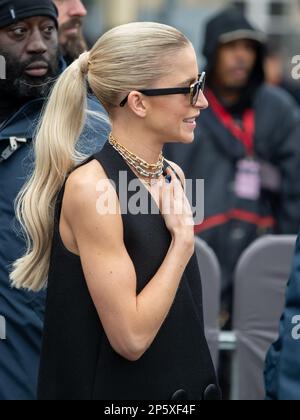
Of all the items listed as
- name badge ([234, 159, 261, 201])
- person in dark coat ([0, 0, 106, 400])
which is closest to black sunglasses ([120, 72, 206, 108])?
person in dark coat ([0, 0, 106, 400])

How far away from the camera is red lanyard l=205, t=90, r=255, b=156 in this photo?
17.4 ft

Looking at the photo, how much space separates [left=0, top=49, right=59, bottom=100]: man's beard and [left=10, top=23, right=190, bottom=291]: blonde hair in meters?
0.54

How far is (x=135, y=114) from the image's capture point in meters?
2.69

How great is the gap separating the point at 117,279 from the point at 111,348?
0.58ft

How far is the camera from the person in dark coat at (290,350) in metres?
2.62

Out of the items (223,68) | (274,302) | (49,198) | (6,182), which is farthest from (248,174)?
(49,198)

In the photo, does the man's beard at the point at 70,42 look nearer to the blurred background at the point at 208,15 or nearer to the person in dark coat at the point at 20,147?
the person in dark coat at the point at 20,147

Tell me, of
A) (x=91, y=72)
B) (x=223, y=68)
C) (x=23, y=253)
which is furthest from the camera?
(x=223, y=68)

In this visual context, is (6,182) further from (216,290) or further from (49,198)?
(216,290)

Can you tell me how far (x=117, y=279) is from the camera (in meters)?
2.55

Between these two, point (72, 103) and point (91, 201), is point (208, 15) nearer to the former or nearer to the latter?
point (72, 103)

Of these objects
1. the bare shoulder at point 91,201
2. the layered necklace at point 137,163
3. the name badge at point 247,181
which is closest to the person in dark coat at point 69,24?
the layered necklace at point 137,163

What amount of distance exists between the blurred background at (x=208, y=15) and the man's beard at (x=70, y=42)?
20.5ft

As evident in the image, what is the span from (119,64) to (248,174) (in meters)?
2.61
